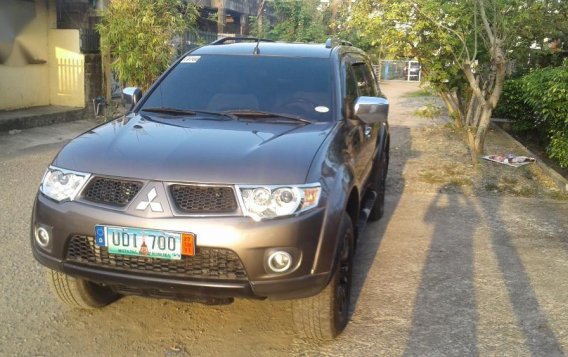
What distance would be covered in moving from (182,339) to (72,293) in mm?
764

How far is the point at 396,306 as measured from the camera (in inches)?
166

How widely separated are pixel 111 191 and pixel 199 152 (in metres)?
0.52

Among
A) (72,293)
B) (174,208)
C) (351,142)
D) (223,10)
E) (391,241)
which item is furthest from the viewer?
(223,10)

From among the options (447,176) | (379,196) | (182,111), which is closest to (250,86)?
(182,111)

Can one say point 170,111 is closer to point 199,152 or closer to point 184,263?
point 199,152

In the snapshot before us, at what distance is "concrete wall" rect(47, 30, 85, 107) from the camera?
42.3 ft

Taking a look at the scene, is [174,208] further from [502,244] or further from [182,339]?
[502,244]

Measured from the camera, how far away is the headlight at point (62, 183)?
326 cm

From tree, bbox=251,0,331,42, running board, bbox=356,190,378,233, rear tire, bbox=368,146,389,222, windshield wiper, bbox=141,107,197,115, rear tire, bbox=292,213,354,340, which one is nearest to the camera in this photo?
rear tire, bbox=292,213,354,340

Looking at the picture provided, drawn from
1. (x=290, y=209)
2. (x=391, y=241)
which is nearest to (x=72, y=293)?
(x=290, y=209)

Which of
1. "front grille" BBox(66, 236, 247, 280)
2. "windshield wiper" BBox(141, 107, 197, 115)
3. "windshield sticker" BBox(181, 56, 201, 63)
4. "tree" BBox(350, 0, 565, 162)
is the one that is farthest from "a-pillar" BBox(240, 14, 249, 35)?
"front grille" BBox(66, 236, 247, 280)

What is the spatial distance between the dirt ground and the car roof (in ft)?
5.94

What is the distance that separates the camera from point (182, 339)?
3.66 meters

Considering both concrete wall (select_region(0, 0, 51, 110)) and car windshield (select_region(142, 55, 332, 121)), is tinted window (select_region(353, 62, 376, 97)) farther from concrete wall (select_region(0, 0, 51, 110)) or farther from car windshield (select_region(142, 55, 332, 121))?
concrete wall (select_region(0, 0, 51, 110))
